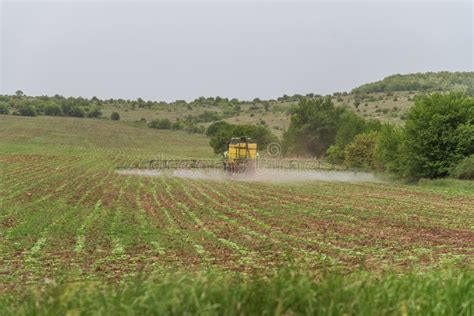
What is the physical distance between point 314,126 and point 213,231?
7210cm

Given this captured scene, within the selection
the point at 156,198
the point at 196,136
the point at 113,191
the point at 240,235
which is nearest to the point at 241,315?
the point at 240,235

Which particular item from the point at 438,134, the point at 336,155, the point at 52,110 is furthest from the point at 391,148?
the point at 52,110

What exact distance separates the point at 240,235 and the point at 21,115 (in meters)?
135

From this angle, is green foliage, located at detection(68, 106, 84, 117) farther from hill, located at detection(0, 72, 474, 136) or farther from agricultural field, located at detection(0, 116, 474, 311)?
agricultural field, located at detection(0, 116, 474, 311)

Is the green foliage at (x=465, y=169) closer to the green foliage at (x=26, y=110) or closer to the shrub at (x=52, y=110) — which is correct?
the green foliage at (x=26, y=110)

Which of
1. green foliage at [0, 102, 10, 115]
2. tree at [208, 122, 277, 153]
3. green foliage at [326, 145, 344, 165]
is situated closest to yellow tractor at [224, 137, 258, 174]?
green foliage at [326, 145, 344, 165]

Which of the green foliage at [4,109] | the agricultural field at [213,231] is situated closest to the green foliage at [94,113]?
the green foliage at [4,109]

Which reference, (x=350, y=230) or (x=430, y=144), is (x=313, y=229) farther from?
(x=430, y=144)

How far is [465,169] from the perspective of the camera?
38.0 metres

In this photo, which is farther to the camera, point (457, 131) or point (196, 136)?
point (196, 136)

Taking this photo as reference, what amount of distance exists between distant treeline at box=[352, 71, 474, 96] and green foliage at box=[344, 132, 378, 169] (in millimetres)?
90861

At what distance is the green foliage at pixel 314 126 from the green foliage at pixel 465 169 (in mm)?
46661

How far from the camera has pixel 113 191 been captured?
2852 centimetres

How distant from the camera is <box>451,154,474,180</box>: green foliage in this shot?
37719 mm
